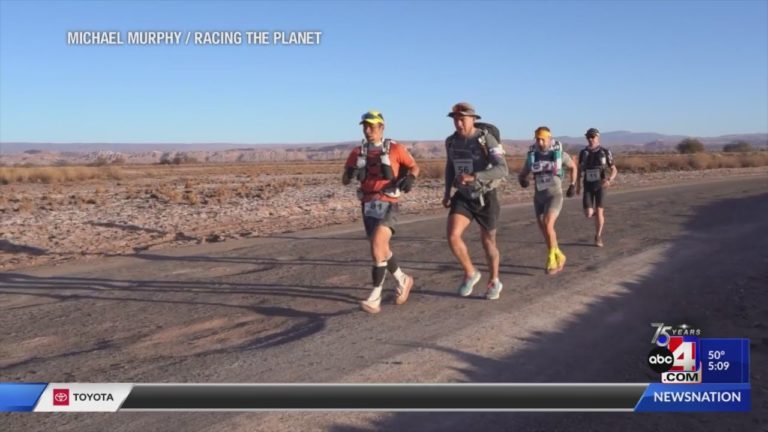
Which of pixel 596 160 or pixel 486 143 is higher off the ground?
pixel 486 143

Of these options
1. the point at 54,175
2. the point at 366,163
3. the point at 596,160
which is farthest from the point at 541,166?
the point at 54,175

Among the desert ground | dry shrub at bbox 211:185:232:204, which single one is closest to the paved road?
the desert ground

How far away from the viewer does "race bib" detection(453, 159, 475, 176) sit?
282 inches

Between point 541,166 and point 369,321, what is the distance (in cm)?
376

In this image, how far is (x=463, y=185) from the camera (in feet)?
23.2

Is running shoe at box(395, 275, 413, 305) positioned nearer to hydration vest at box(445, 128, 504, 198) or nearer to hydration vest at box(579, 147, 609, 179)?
hydration vest at box(445, 128, 504, 198)

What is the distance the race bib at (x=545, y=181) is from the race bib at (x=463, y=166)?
227cm

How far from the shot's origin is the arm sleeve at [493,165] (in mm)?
6964

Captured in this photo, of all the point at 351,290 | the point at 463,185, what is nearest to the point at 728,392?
the point at 463,185

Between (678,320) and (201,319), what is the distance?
4903 millimetres

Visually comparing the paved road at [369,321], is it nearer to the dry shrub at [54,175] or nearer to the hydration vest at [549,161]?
the hydration vest at [549,161]

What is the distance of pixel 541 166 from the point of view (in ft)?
30.1

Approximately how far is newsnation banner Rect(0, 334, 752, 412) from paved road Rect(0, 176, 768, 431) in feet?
0.32

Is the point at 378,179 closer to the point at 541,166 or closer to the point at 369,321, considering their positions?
the point at 369,321
